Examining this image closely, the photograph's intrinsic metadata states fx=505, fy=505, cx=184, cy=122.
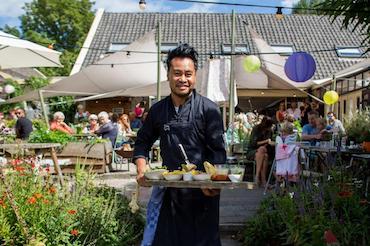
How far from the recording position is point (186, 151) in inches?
101

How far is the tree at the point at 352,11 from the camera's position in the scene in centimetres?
514

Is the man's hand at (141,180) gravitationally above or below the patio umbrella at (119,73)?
below

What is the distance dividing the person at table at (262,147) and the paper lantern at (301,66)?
2.61 meters

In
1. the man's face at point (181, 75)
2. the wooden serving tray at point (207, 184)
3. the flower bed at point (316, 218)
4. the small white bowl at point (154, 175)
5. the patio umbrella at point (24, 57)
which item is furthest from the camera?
the patio umbrella at point (24, 57)

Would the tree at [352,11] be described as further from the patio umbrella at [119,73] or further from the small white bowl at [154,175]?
the patio umbrella at [119,73]

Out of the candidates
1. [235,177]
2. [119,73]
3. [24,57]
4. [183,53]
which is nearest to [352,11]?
[183,53]

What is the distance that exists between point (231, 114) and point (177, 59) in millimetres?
10411

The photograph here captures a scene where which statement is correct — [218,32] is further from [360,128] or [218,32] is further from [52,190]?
[52,190]

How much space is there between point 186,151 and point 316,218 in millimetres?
1532

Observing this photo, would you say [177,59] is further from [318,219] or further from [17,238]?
[17,238]

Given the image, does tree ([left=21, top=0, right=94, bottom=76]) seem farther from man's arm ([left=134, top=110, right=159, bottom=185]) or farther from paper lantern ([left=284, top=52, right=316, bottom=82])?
man's arm ([left=134, top=110, right=159, bottom=185])

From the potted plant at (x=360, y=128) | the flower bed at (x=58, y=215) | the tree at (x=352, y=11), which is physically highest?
the tree at (x=352, y=11)

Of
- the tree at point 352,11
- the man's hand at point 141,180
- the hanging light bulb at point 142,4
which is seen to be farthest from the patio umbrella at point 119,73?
the man's hand at point 141,180

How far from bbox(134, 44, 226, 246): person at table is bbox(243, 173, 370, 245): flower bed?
876 mm
